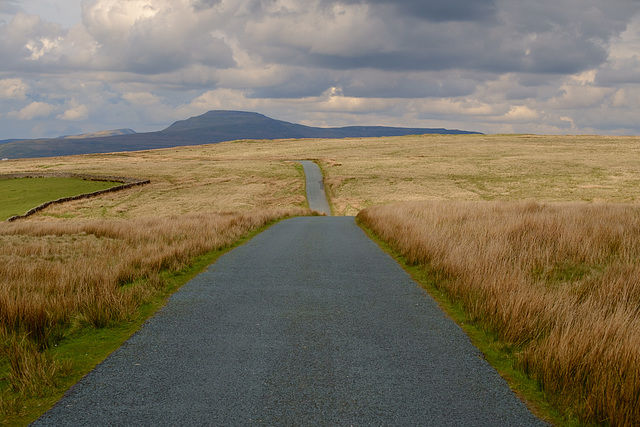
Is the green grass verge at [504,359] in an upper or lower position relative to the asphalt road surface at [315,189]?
upper

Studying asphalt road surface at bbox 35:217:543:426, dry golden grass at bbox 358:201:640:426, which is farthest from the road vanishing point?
dry golden grass at bbox 358:201:640:426

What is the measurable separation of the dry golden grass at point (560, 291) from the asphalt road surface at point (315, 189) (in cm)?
3269

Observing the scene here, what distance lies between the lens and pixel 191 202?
49125 mm

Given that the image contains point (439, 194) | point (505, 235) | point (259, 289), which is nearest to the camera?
point (259, 289)

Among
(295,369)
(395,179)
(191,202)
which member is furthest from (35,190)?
(295,369)

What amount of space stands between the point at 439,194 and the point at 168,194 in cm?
3020

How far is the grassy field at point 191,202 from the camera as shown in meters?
6.87

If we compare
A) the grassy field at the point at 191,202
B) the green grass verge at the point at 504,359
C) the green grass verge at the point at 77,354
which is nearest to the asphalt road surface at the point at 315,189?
the grassy field at the point at 191,202

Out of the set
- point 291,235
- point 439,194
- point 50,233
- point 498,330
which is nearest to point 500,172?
point 439,194

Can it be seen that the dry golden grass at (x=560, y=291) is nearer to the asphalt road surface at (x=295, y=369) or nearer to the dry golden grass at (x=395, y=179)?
the asphalt road surface at (x=295, y=369)

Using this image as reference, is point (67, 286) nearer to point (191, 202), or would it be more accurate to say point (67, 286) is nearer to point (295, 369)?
point (295, 369)

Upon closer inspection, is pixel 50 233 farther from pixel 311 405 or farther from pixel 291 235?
pixel 311 405

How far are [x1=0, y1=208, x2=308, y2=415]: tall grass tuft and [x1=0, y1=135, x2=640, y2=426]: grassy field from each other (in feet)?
0.09

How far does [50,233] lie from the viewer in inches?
794
